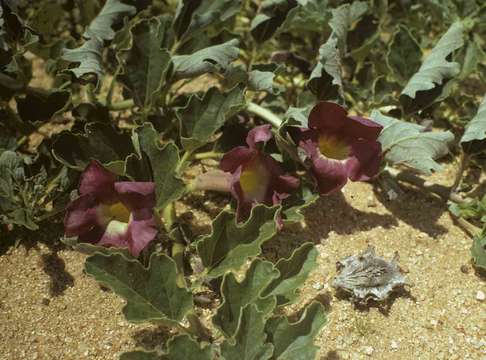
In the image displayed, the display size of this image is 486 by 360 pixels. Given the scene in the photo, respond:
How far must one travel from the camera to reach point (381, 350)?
1651 mm

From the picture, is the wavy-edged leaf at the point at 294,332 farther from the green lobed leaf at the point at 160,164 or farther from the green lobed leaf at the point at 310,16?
the green lobed leaf at the point at 310,16

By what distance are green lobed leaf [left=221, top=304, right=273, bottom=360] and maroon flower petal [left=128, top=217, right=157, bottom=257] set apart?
0.37 metres

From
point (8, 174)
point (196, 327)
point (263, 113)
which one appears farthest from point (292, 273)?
point (8, 174)

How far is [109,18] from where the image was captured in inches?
80.4

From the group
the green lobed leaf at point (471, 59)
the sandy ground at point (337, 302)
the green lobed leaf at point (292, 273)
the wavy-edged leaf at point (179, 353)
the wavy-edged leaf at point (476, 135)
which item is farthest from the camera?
the green lobed leaf at point (471, 59)

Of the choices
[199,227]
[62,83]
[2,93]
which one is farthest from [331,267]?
[2,93]

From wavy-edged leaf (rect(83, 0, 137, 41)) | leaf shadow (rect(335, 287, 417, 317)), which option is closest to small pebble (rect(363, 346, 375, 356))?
leaf shadow (rect(335, 287, 417, 317))

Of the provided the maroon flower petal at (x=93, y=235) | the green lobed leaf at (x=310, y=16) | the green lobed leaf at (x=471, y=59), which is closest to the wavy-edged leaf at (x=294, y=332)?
the maroon flower petal at (x=93, y=235)

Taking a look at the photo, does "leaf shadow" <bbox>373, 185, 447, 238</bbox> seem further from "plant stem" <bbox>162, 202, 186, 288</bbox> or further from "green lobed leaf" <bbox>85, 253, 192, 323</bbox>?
"green lobed leaf" <bbox>85, 253, 192, 323</bbox>

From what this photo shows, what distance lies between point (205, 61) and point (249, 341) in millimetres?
840

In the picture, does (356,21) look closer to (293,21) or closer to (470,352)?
(293,21)

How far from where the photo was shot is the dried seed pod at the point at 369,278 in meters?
1.73

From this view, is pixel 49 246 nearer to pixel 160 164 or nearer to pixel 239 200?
pixel 160 164

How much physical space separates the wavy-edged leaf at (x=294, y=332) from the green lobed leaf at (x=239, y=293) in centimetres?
5
